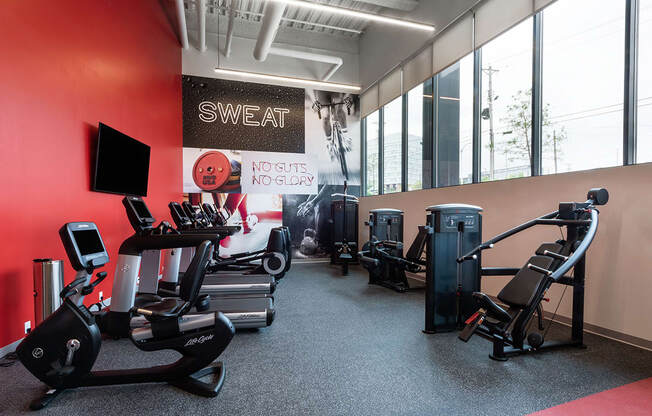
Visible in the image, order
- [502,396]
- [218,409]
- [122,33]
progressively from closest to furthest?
[218,409] → [502,396] → [122,33]

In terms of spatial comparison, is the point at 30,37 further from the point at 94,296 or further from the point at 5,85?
the point at 94,296

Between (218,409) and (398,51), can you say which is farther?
(398,51)

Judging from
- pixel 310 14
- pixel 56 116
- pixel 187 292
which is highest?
pixel 310 14

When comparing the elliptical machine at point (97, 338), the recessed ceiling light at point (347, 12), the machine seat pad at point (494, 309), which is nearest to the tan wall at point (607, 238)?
the machine seat pad at point (494, 309)

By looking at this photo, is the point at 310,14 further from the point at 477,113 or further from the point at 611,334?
the point at 611,334

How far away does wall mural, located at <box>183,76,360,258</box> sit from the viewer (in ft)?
25.0

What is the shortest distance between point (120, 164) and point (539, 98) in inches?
203

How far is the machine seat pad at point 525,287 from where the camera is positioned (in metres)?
2.67

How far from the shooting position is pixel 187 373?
7.47 feet

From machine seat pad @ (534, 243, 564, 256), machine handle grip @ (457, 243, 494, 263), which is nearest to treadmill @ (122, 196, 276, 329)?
machine handle grip @ (457, 243, 494, 263)

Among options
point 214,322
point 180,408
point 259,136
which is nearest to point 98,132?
point 214,322

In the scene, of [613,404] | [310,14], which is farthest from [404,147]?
[613,404]

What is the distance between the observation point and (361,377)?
2447mm

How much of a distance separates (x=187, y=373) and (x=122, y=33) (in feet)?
14.9
